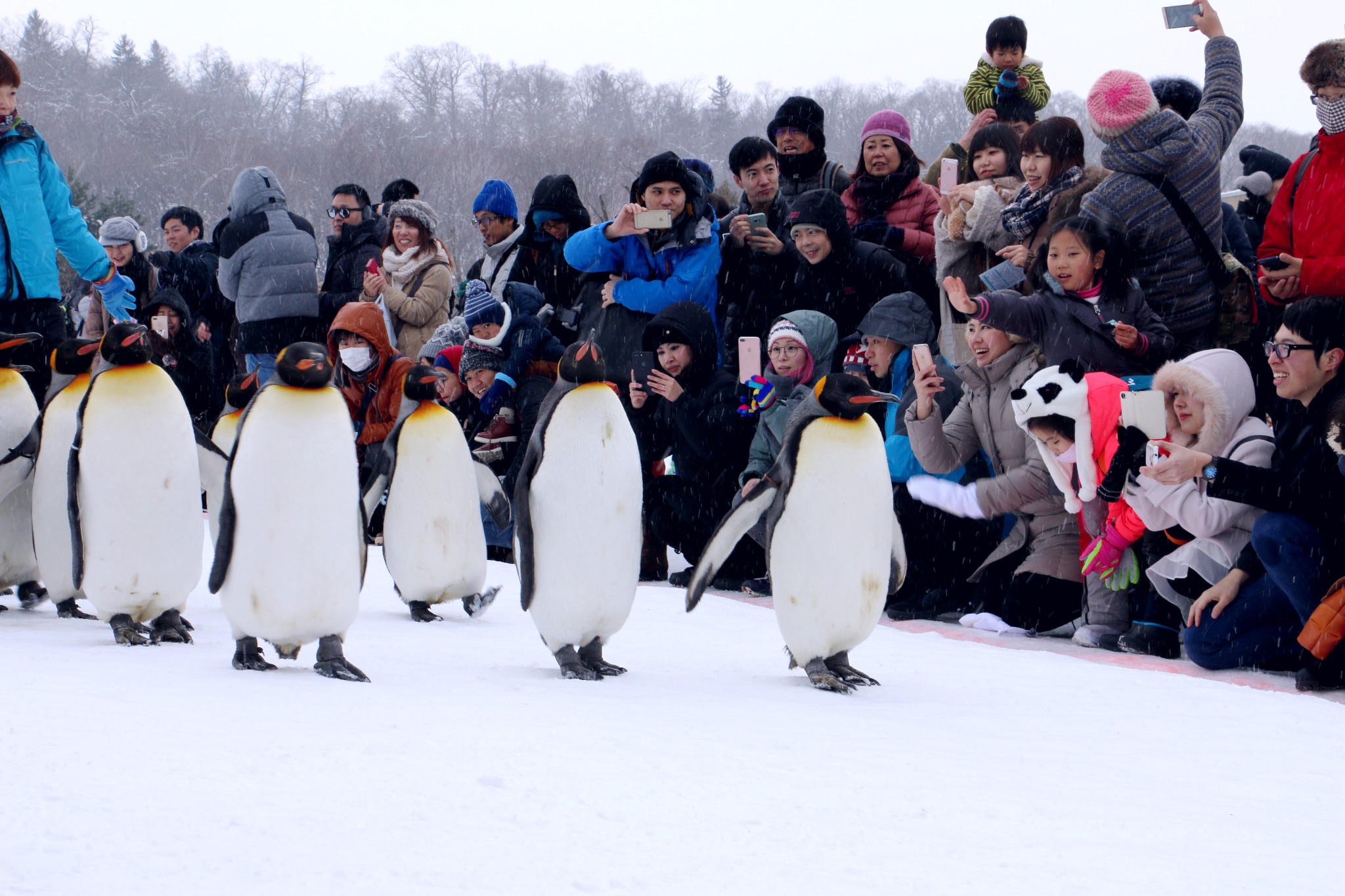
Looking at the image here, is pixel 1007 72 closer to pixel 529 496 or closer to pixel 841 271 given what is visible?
pixel 841 271

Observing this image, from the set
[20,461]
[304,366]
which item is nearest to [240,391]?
[20,461]

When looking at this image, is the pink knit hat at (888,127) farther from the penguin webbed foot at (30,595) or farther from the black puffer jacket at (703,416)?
the penguin webbed foot at (30,595)

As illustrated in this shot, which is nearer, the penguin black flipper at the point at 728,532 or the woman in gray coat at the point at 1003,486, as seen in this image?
the penguin black flipper at the point at 728,532

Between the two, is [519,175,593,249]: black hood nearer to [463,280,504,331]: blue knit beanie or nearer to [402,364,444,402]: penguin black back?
[463,280,504,331]: blue knit beanie

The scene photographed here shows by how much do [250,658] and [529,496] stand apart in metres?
0.86

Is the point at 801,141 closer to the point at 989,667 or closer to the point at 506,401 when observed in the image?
the point at 506,401

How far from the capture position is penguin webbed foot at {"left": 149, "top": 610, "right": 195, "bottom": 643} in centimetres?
376

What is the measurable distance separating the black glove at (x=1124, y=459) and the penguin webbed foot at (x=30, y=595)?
3.72m

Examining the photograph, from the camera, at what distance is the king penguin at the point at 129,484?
11.8 ft

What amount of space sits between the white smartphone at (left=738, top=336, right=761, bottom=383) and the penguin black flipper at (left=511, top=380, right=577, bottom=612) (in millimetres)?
2032

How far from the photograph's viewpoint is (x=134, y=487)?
361 cm

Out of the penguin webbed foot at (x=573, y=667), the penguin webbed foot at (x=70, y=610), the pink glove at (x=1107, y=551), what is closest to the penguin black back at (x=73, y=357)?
the penguin webbed foot at (x=70, y=610)

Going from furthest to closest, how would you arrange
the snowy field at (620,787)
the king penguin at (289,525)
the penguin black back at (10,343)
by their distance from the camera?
1. the penguin black back at (10,343)
2. the king penguin at (289,525)
3. the snowy field at (620,787)

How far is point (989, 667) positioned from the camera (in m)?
3.96
